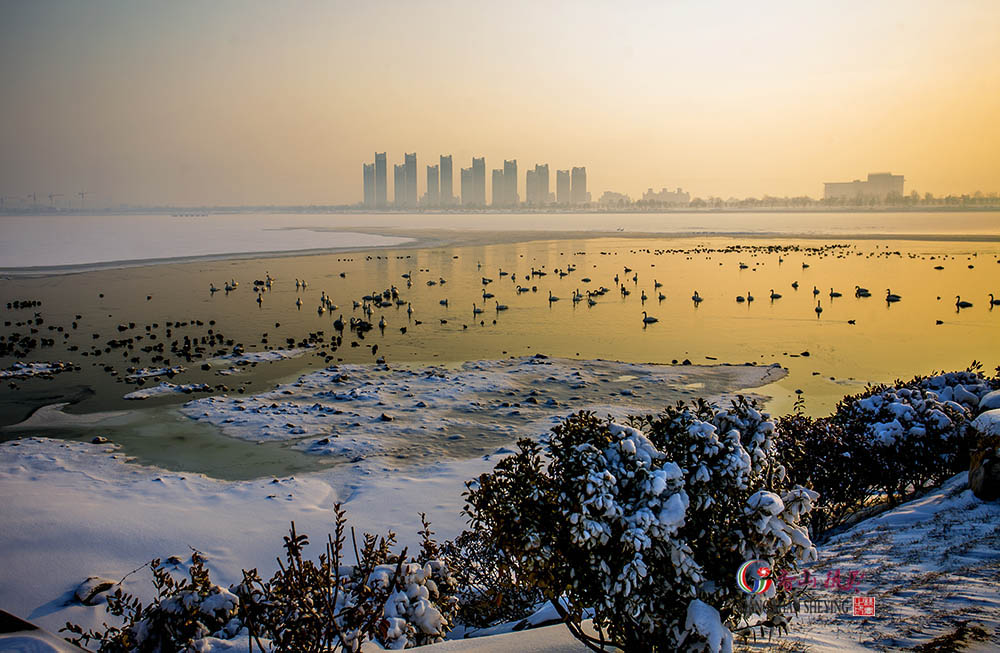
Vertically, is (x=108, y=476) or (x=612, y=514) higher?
(x=612, y=514)

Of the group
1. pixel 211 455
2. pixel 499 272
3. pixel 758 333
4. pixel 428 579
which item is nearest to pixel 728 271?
pixel 499 272

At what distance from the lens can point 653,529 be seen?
17.6 ft

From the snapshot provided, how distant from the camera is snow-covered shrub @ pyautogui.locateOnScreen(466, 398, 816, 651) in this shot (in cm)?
536

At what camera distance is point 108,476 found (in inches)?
624

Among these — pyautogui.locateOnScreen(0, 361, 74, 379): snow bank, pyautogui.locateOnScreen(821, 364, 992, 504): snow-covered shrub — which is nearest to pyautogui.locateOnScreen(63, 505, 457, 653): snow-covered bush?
pyautogui.locateOnScreen(821, 364, 992, 504): snow-covered shrub

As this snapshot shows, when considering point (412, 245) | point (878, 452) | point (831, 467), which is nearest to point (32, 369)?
point (831, 467)

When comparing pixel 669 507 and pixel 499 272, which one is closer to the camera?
pixel 669 507

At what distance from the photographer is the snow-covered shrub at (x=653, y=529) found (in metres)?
5.36

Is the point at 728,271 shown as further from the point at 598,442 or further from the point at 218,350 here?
the point at 598,442

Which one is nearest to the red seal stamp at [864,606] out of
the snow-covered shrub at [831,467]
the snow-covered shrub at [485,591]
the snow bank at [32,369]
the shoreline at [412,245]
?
the snow-covered shrub at [485,591]

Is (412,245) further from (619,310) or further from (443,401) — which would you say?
(443,401)

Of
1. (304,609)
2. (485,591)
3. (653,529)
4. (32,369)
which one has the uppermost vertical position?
(653,529)

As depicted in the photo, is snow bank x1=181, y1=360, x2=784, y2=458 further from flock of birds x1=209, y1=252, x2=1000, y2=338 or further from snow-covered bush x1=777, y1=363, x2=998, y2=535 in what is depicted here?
flock of birds x1=209, y1=252, x2=1000, y2=338

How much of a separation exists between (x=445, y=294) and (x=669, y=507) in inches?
1617
